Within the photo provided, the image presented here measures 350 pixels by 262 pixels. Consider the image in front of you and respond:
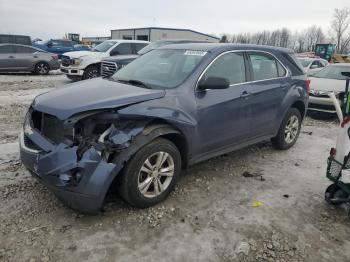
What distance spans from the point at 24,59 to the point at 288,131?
13391 mm

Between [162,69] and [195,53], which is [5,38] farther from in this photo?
[195,53]

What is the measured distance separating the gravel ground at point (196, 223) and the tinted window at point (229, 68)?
1356mm

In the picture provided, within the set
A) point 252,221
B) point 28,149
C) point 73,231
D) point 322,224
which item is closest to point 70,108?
point 28,149

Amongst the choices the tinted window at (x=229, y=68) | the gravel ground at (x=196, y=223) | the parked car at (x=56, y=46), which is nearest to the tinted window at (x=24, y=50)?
the parked car at (x=56, y=46)

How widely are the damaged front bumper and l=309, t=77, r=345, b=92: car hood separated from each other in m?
7.86

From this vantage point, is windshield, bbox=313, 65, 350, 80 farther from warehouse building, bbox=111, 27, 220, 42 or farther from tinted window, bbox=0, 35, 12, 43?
warehouse building, bbox=111, 27, 220, 42

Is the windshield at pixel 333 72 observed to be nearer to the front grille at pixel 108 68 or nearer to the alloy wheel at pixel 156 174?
the front grille at pixel 108 68

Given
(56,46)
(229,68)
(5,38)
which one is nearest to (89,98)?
(229,68)

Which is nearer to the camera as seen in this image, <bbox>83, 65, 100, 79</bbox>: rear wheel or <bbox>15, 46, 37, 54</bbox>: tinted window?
<bbox>83, 65, 100, 79</bbox>: rear wheel

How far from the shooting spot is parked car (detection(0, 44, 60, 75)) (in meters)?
14.8

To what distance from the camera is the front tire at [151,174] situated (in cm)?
330

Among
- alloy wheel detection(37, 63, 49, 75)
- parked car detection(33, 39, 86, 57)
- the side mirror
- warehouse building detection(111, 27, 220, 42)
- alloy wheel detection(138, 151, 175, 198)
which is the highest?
warehouse building detection(111, 27, 220, 42)

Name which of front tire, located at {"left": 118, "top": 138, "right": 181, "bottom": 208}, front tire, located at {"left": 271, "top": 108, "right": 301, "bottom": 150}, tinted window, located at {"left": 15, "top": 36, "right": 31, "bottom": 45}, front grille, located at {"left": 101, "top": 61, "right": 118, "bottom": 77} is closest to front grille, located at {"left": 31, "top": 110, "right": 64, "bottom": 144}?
front tire, located at {"left": 118, "top": 138, "right": 181, "bottom": 208}

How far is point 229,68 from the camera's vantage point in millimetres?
4484
